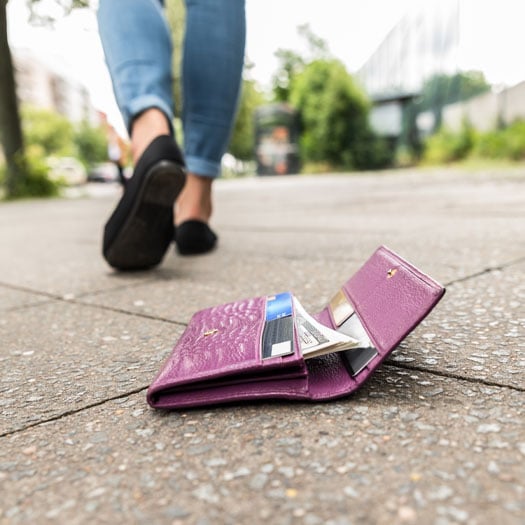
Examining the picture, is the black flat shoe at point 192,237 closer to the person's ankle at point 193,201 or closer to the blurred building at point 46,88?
the person's ankle at point 193,201

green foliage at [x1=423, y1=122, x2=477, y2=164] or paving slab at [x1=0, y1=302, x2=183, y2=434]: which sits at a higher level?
green foliage at [x1=423, y1=122, x2=477, y2=164]

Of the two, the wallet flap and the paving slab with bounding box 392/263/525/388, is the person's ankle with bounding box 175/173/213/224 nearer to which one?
the paving slab with bounding box 392/263/525/388

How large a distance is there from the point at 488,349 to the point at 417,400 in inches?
11.0

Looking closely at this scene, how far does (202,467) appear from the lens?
717mm

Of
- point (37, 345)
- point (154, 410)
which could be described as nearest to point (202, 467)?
point (154, 410)

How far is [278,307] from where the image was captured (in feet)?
3.58

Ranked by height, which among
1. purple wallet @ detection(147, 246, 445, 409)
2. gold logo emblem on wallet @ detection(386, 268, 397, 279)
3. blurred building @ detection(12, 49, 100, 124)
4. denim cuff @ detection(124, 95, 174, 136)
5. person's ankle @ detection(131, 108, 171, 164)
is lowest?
purple wallet @ detection(147, 246, 445, 409)

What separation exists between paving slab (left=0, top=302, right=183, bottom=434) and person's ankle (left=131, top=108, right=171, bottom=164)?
0.52m

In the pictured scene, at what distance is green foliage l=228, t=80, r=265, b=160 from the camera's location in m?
31.0

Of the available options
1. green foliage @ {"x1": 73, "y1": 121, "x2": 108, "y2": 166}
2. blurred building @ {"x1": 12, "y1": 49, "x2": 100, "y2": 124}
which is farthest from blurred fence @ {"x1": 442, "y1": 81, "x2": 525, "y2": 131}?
blurred building @ {"x1": 12, "y1": 49, "x2": 100, "y2": 124}

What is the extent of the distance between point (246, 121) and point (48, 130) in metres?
30.0

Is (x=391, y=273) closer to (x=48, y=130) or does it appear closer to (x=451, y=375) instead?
(x=451, y=375)

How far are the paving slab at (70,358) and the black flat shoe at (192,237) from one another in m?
0.75

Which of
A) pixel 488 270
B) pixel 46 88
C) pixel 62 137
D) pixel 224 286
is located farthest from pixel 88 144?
pixel 488 270
